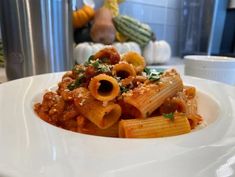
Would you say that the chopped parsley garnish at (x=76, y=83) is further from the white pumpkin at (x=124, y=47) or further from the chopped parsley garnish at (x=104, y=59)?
the white pumpkin at (x=124, y=47)

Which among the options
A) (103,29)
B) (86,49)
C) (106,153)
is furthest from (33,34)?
(106,153)

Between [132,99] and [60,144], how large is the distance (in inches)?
5.8

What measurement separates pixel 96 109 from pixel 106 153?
138mm

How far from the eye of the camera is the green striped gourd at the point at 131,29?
3.91 feet

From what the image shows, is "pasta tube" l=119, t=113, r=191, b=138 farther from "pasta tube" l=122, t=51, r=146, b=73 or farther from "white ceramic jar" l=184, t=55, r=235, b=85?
"white ceramic jar" l=184, t=55, r=235, b=85

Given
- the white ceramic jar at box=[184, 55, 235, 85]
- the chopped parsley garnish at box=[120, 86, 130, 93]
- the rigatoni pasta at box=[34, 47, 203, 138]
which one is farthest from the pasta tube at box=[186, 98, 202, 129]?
the white ceramic jar at box=[184, 55, 235, 85]

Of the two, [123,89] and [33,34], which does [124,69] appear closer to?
[123,89]

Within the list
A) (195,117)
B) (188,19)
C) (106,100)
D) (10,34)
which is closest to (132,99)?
(106,100)

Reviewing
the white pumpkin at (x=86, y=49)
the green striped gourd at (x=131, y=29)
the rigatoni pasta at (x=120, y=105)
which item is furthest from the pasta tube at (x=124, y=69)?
the green striped gourd at (x=131, y=29)

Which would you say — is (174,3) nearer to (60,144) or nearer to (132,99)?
(132,99)

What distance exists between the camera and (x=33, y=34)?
2.48 ft

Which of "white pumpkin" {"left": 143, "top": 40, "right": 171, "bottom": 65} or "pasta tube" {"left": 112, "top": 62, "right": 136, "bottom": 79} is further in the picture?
"white pumpkin" {"left": 143, "top": 40, "right": 171, "bottom": 65}

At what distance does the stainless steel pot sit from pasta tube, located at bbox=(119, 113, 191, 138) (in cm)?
52

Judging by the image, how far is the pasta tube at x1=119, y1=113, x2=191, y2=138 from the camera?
1.16ft
